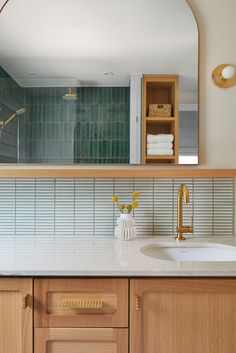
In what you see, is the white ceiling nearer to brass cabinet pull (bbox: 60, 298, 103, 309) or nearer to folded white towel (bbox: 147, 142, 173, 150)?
folded white towel (bbox: 147, 142, 173, 150)

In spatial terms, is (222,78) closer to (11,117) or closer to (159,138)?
(159,138)

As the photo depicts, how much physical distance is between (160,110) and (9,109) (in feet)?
2.66

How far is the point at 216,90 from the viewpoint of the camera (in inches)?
60.5

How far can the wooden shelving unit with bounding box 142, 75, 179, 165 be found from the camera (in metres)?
1.51

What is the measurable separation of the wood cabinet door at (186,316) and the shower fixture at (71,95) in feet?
3.24

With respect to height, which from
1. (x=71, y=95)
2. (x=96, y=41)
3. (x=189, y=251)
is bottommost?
(x=189, y=251)

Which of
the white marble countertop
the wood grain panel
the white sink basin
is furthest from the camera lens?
the wood grain panel

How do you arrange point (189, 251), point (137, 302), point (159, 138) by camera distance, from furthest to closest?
point (159, 138), point (189, 251), point (137, 302)

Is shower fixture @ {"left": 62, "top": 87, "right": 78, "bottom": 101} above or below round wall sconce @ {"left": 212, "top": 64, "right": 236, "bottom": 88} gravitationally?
below

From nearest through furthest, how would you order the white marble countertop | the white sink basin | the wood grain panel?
the white marble countertop → the white sink basin → the wood grain panel

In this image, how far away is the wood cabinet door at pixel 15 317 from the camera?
3.27 feet

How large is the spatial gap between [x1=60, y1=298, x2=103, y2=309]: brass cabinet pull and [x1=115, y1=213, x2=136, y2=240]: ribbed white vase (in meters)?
0.46

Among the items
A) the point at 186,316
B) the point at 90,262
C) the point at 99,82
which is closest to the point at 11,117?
the point at 99,82

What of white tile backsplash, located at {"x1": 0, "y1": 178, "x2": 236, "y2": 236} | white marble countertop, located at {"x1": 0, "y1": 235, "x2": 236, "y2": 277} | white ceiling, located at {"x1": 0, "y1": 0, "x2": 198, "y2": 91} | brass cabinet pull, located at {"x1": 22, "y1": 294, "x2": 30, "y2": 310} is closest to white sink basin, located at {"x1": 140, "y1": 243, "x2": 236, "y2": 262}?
white marble countertop, located at {"x1": 0, "y1": 235, "x2": 236, "y2": 277}
